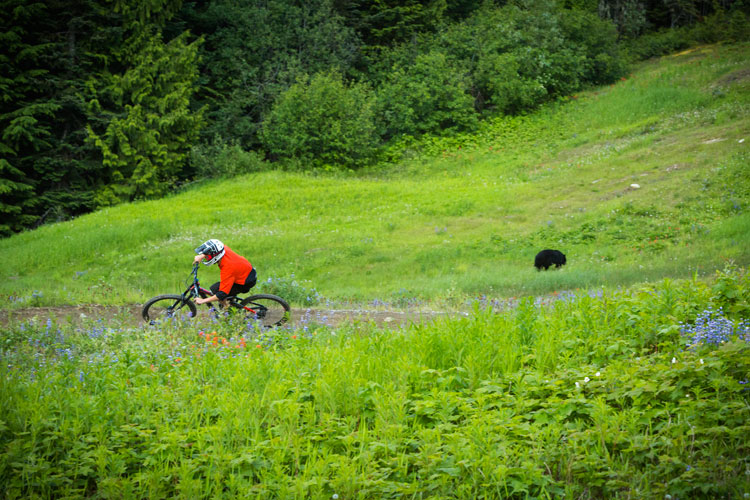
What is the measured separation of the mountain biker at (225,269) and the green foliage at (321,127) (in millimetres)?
21289

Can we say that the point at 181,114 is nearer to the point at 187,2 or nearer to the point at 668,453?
the point at 187,2

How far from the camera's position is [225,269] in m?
8.96

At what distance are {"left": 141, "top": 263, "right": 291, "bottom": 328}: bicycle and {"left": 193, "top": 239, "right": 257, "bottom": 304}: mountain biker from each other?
162 millimetres

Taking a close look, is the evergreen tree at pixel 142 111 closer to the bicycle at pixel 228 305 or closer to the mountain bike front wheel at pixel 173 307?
the mountain bike front wheel at pixel 173 307

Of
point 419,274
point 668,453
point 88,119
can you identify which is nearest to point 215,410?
point 668,453

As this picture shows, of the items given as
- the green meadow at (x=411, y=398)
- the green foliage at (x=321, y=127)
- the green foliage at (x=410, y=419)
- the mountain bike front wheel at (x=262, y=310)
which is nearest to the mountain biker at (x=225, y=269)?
the mountain bike front wheel at (x=262, y=310)

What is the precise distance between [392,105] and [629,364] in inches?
1215

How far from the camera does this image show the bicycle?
8844 mm

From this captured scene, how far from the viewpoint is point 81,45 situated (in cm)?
2922

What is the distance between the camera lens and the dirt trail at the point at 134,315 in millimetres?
8883

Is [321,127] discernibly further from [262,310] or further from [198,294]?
[262,310]

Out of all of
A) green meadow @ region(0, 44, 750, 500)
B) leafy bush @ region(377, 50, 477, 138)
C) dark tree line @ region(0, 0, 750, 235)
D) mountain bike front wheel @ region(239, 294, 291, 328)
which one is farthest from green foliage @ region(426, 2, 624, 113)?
→ mountain bike front wheel @ region(239, 294, 291, 328)

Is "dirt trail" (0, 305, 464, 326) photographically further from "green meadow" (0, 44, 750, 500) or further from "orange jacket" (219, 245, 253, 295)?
"orange jacket" (219, 245, 253, 295)

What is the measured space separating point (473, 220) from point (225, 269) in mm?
12187
